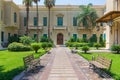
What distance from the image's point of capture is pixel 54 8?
49281 mm

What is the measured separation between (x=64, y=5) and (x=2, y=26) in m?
15.2

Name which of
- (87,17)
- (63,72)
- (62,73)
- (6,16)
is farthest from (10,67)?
(87,17)

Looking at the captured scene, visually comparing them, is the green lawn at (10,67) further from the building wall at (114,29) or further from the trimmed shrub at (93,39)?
the trimmed shrub at (93,39)

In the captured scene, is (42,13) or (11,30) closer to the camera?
(11,30)

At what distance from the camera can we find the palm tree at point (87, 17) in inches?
1826

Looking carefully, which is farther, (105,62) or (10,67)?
(10,67)

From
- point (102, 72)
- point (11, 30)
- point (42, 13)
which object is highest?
point (42, 13)

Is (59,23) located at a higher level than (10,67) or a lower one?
higher

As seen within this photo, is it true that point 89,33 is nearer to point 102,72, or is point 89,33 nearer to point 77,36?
point 77,36

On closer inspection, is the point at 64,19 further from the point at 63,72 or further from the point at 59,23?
the point at 63,72

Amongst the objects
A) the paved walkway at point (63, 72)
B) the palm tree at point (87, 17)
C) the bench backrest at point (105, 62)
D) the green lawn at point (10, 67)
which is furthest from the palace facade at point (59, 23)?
the bench backrest at point (105, 62)

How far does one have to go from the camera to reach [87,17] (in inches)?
1836

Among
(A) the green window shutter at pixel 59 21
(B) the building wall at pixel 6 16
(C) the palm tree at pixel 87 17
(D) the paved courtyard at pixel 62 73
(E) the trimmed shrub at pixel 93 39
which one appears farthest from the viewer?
(A) the green window shutter at pixel 59 21

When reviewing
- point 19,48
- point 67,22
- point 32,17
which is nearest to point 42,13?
point 32,17
